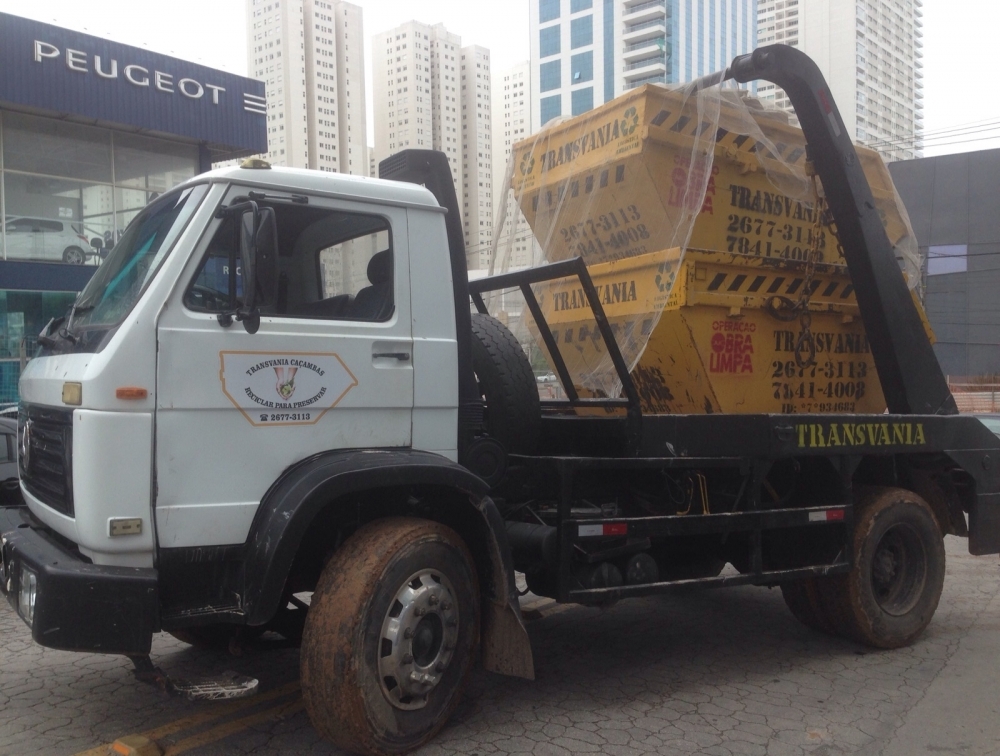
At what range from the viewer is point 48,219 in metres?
16.7

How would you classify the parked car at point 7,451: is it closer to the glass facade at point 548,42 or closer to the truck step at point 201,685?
the truck step at point 201,685

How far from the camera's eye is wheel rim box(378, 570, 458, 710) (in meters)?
3.71

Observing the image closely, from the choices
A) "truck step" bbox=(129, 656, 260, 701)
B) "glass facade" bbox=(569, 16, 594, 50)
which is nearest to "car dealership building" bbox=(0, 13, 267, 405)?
"truck step" bbox=(129, 656, 260, 701)

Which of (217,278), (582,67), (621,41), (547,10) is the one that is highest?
(547,10)

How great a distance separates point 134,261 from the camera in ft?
12.5

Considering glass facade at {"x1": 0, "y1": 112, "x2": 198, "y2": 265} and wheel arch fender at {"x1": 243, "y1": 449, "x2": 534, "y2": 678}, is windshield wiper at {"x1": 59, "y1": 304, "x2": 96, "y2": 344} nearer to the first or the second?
wheel arch fender at {"x1": 243, "y1": 449, "x2": 534, "y2": 678}

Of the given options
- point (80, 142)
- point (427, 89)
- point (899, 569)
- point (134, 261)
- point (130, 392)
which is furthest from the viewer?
point (427, 89)

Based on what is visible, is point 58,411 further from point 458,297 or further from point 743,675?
point 743,675

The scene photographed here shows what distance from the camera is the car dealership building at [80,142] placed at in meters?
15.3

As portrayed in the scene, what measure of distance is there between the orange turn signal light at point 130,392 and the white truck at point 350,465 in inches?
0.5

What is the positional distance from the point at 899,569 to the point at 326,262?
169 inches

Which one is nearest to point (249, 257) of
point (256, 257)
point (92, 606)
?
point (256, 257)

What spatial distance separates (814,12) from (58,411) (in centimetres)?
11676

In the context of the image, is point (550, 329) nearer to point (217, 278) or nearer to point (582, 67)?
point (217, 278)
